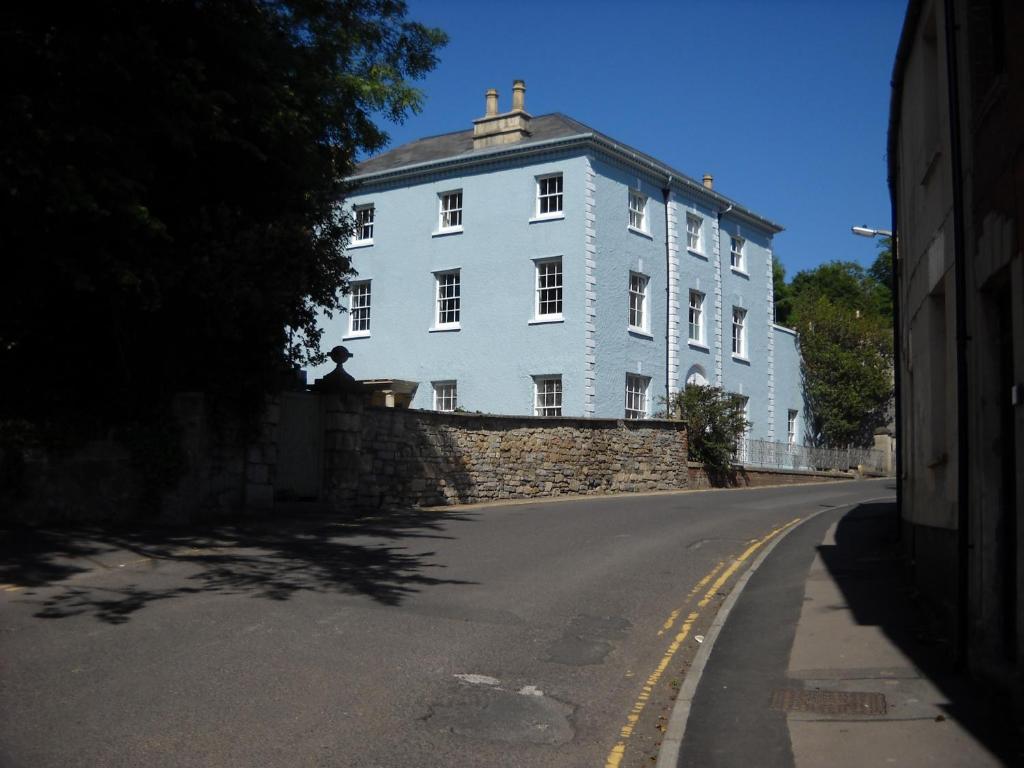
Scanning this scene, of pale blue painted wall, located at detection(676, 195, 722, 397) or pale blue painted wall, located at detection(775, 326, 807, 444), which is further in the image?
pale blue painted wall, located at detection(775, 326, 807, 444)

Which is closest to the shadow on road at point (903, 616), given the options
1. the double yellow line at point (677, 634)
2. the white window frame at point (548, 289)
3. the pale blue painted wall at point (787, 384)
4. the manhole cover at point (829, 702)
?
the manhole cover at point (829, 702)

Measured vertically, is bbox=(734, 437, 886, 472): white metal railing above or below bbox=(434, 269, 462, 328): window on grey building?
below

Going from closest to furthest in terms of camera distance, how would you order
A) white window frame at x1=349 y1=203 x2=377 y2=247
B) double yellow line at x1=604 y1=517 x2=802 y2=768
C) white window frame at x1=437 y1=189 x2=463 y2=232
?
double yellow line at x1=604 y1=517 x2=802 y2=768, white window frame at x1=437 y1=189 x2=463 y2=232, white window frame at x1=349 y1=203 x2=377 y2=247

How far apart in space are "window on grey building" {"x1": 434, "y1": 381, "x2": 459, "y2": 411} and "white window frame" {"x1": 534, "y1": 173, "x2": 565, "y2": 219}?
6183mm

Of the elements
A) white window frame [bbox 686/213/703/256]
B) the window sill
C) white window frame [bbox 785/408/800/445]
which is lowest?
white window frame [bbox 785/408/800/445]

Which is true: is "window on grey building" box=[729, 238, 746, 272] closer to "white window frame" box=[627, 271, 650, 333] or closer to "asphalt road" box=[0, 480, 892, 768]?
"white window frame" box=[627, 271, 650, 333]

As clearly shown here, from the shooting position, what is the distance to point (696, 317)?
122 ft

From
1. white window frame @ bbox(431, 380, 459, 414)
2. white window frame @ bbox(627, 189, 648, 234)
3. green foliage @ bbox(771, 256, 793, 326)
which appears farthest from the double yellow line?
green foliage @ bbox(771, 256, 793, 326)

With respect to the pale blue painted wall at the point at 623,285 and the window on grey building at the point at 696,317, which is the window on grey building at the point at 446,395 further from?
the window on grey building at the point at 696,317

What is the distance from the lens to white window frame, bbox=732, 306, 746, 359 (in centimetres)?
3956

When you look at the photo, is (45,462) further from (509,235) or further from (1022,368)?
(509,235)

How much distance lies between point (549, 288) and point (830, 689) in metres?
25.5

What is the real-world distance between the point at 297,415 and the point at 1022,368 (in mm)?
14230

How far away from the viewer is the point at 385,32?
18.5 m
